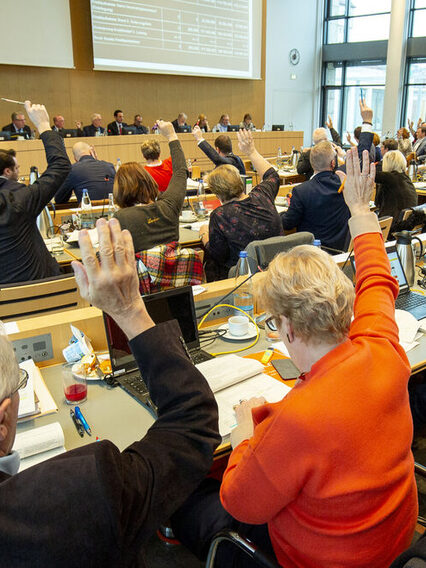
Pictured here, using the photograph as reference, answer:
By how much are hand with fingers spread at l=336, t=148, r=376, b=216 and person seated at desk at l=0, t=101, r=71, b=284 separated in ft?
6.11

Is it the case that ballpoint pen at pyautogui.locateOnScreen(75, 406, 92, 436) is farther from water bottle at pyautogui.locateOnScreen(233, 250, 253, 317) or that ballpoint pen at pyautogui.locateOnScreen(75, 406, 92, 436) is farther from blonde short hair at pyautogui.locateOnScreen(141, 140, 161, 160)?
blonde short hair at pyautogui.locateOnScreen(141, 140, 161, 160)

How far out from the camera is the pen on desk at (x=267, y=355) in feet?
6.76

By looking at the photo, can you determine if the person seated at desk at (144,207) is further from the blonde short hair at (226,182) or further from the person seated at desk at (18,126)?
the person seated at desk at (18,126)

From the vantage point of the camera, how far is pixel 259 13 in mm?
12477

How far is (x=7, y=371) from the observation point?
90 cm

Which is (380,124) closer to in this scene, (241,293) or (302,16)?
(302,16)

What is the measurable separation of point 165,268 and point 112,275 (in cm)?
169

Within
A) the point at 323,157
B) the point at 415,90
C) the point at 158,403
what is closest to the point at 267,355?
the point at 158,403

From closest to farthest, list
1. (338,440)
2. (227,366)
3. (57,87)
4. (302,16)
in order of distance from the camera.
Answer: (338,440), (227,366), (57,87), (302,16)

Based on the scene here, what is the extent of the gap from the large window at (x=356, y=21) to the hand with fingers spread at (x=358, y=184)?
14543mm

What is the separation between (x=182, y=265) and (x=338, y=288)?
4.82ft

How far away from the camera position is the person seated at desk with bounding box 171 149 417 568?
107 centimetres

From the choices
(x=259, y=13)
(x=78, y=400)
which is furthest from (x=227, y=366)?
(x=259, y=13)

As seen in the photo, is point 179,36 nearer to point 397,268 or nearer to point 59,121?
point 59,121
